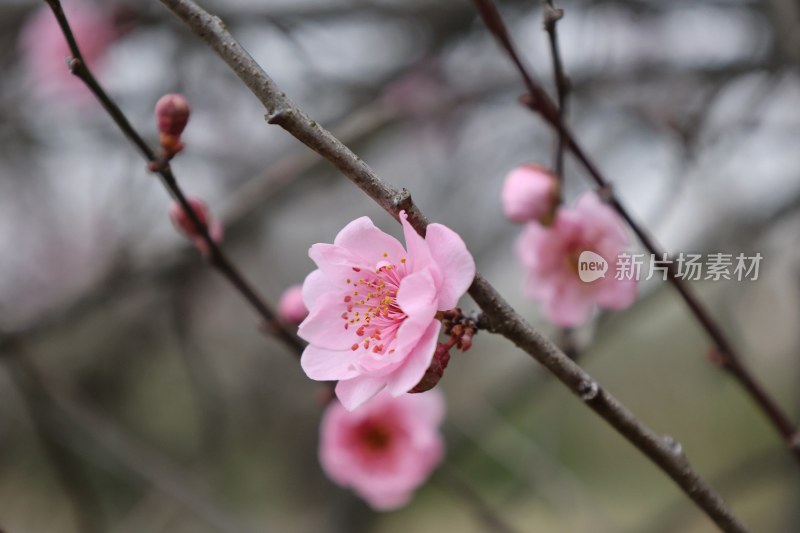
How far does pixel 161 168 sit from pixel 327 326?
9.2 inches

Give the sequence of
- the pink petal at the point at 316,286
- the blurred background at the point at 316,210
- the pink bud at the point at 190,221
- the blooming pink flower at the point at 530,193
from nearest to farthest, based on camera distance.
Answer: the pink petal at the point at 316,286
the pink bud at the point at 190,221
the blooming pink flower at the point at 530,193
the blurred background at the point at 316,210

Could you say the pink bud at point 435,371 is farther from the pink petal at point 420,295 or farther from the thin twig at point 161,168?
the thin twig at point 161,168

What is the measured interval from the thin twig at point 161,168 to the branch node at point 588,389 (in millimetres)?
443

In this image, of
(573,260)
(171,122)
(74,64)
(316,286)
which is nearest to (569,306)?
(573,260)

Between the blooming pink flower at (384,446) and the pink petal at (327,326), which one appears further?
the blooming pink flower at (384,446)

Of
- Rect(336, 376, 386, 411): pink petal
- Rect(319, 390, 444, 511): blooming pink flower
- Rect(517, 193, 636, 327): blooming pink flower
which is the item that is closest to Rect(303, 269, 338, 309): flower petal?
Rect(336, 376, 386, 411): pink petal

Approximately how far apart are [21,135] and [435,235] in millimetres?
2370

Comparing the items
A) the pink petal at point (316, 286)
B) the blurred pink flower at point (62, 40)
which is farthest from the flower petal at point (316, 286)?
the blurred pink flower at point (62, 40)

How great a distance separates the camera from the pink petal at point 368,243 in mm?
679

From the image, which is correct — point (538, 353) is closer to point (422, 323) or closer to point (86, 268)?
point (422, 323)

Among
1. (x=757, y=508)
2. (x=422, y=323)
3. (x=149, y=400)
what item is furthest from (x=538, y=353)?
(x=149, y=400)

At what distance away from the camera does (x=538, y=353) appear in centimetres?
59

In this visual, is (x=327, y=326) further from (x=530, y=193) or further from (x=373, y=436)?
(x=373, y=436)

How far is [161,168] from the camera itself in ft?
2.43
